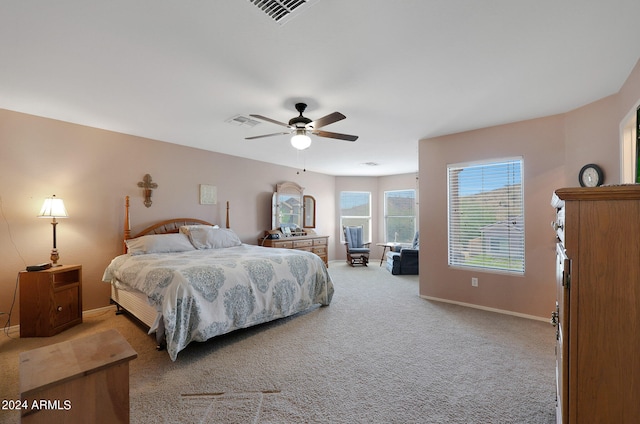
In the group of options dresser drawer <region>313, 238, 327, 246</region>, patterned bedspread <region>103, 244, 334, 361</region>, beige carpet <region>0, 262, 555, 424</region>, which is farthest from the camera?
dresser drawer <region>313, 238, 327, 246</region>

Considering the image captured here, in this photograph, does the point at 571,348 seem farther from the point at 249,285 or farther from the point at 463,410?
the point at 249,285

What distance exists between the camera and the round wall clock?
2.78 metres

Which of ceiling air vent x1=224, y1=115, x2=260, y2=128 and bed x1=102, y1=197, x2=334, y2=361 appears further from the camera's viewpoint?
ceiling air vent x1=224, y1=115, x2=260, y2=128

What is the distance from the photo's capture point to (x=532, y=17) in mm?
1644

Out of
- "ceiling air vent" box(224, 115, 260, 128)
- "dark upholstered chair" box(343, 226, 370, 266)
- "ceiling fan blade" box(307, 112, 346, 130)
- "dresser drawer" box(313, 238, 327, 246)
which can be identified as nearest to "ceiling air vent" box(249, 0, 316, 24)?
"ceiling fan blade" box(307, 112, 346, 130)

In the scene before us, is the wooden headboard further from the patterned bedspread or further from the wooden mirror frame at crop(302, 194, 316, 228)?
the wooden mirror frame at crop(302, 194, 316, 228)

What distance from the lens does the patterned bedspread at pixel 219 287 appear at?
2.47m

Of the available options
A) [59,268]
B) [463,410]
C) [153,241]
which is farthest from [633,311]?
[59,268]

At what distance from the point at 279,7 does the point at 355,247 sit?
19.9 feet

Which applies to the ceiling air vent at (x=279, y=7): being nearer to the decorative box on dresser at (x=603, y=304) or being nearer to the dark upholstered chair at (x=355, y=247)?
the decorative box on dresser at (x=603, y=304)

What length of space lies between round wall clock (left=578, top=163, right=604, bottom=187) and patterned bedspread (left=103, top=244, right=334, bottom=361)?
3102 millimetres

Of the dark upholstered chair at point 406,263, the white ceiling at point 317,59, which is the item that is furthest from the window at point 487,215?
the dark upholstered chair at point 406,263

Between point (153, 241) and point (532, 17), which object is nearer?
point (532, 17)

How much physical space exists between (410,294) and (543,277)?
175cm
